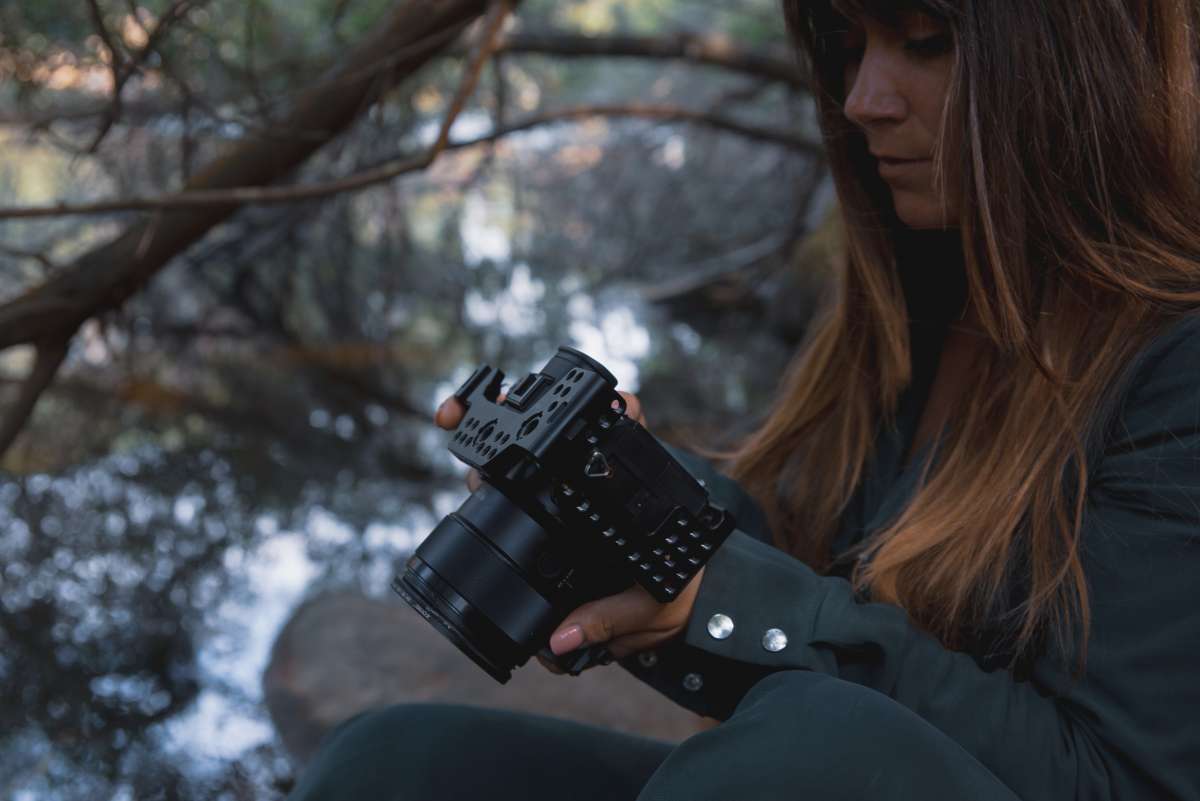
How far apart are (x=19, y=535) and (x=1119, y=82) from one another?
285cm

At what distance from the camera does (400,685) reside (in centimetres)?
222

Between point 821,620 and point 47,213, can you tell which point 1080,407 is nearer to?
point 821,620

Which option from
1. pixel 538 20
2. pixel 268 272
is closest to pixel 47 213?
pixel 538 20

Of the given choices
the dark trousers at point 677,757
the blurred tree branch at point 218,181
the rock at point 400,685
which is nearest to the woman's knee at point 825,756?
the dark trousers at point 677,757

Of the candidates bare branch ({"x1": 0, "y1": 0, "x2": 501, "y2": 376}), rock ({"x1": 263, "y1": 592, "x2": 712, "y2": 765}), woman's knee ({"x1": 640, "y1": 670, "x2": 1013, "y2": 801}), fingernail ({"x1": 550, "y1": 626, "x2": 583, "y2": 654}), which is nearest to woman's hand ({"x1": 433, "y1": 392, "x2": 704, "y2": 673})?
fingernail ({"x1": 550, "y1": 626, "x2": 583, "y2": 654})

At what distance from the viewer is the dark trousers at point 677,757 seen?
30.9 inches

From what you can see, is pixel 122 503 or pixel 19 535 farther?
pixel 122 503

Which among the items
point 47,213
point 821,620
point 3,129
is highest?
point 47,213

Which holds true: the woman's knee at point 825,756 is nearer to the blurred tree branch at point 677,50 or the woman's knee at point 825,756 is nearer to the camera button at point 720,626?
the camera button at point 720,626

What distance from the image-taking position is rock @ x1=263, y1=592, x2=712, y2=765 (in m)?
2.13

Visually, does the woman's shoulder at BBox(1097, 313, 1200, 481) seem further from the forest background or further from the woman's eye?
the forest background

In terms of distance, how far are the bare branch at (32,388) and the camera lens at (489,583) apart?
143cm

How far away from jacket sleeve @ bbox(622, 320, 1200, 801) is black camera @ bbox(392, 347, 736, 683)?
0.06 meters

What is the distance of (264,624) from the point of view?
8.75 feet
